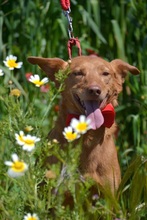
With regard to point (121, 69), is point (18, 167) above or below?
below

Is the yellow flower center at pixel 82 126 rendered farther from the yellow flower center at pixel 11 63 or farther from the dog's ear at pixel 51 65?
the dog's ear at pixel 51 65

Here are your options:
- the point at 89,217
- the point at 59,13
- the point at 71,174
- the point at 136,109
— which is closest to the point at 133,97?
the point at 136,109

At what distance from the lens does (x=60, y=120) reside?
14.0ft

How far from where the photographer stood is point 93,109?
13.4ft

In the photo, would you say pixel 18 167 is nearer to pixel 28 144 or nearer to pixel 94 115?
pixel 28 144

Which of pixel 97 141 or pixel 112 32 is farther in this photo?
pixel 112 32

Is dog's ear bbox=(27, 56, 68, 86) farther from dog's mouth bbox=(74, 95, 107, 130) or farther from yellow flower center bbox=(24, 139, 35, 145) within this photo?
yellow flower center bbox=(24, 139, 35, 145)

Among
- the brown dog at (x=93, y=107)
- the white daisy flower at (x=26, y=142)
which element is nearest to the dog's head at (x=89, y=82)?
the brown dog at (x=93, y=107)

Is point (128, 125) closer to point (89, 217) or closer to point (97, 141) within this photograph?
point (97, 141)

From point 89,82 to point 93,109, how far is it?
171mm

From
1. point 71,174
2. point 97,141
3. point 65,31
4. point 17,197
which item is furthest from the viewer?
point 65,31

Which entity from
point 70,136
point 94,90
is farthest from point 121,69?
point 70,136

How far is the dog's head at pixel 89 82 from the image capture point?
407 centimetres

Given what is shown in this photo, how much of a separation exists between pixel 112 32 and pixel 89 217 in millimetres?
2885
